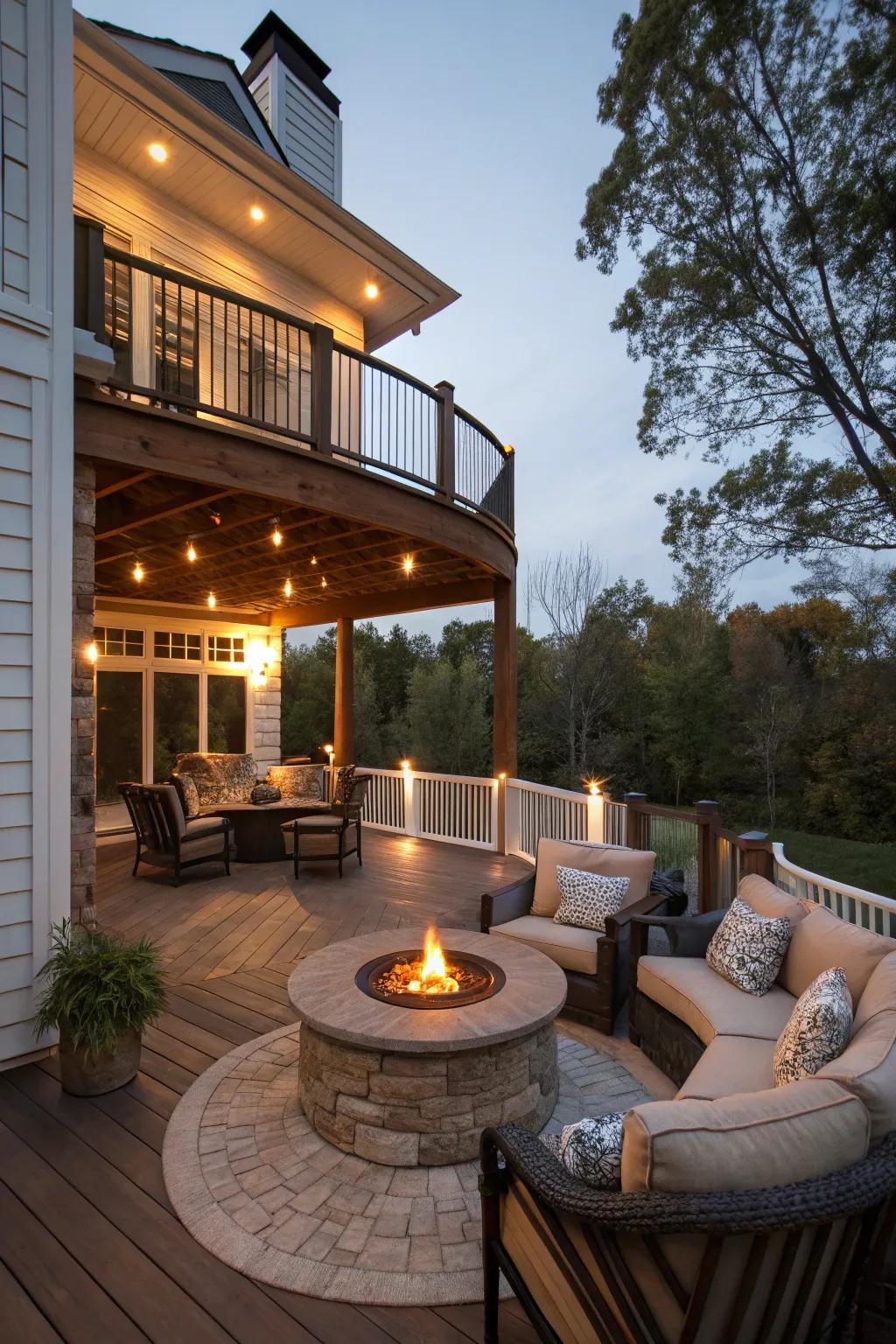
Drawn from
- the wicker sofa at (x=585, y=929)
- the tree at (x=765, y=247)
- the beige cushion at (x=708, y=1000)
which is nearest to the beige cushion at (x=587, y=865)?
the wicker sofa at (x=585, y=929)

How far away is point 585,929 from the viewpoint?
3.92 meters

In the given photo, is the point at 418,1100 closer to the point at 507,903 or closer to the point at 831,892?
the point at 507,903

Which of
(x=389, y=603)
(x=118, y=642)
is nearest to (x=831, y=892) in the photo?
(x=389, y=603)

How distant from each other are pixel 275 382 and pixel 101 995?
3.73m

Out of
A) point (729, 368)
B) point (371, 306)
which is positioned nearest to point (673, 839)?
point (371, 306)

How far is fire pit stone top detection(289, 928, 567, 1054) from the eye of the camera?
7.93ft

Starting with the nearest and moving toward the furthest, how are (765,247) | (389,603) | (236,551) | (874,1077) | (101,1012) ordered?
(874,1077) → (101,1012) → (236,551) → (389,603) → (765,247)

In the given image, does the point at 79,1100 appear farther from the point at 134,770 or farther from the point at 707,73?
the point at 707,73

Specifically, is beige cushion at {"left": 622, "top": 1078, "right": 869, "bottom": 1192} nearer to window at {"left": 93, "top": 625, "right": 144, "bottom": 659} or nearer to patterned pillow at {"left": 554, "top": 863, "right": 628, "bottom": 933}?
patterned pillow at {"left": 554, "top": 863, "right": 628, "bottom": 933}

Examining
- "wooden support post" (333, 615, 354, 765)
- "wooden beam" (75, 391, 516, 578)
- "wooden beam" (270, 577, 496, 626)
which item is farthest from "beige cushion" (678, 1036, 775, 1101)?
"wooden support post" (333, 615, 354, 765)

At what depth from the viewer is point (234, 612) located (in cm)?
1031

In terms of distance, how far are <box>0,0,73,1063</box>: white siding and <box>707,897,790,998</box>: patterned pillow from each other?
10.4ft

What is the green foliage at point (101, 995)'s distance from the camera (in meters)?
2.85

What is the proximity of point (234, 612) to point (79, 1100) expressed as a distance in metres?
8.10
